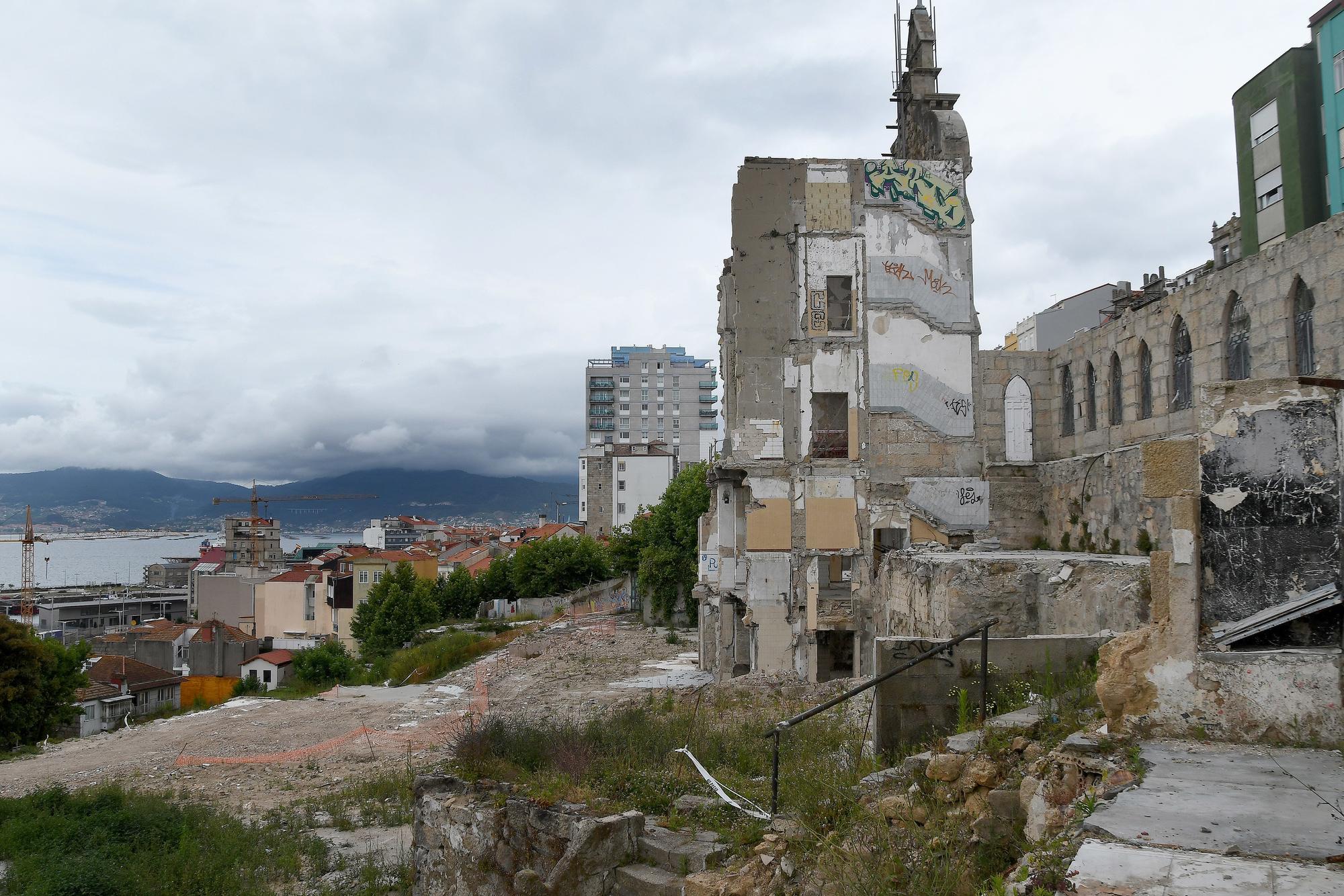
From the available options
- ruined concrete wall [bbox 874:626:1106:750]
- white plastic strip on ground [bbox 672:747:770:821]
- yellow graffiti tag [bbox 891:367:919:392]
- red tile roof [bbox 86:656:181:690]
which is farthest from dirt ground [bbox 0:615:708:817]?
red tile roof [bbox 86:656:181:690]

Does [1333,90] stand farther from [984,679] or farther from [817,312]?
[984,679]

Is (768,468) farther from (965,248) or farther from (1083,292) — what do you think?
(1083,292)

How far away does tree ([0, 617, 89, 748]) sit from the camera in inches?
1036

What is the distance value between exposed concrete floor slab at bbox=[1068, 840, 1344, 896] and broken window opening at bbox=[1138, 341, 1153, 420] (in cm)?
1495

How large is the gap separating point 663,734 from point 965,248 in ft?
49.7

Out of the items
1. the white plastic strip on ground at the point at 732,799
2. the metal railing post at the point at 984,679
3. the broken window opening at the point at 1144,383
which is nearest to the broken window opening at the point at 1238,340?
the broken window opening at the point at 1144,383

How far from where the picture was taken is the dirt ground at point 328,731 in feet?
46.5

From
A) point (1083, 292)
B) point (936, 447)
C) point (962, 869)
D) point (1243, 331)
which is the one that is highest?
point (1083, 292)

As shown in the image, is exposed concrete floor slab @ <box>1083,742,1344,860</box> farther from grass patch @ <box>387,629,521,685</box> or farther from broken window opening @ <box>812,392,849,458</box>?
grass patch @ <box>387,629,521,685</box>

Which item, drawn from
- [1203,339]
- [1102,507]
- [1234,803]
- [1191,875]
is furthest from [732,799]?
[1203,339]

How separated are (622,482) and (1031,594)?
8221 cm

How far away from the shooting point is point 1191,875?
11.4 ft

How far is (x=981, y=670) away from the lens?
7.87 meters

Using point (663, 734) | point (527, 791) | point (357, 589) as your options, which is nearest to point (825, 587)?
point (663, 734)
